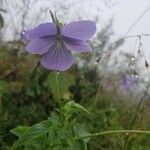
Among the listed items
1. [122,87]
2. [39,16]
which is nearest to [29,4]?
[39,16]

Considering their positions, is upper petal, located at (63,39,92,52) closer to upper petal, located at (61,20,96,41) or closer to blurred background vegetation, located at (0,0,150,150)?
upper petal, located at (61,20,96,41)

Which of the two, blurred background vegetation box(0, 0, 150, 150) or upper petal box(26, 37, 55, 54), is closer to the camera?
upper petal box(26, 37, 55, 54)

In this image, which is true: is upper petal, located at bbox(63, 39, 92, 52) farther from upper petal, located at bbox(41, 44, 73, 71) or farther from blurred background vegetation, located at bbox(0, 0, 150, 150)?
blurred background vegetation, located at bbox(0, 0, 150, 150)

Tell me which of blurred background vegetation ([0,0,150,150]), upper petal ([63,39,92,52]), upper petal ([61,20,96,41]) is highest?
upper petal ([61,20,96,41])

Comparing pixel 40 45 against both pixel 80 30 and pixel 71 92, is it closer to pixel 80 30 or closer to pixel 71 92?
pixel 80 30

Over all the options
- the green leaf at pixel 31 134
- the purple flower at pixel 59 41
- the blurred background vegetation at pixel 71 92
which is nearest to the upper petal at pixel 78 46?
the purple flower at pixel 59 41

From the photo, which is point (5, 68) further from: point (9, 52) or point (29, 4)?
point (29, 4)

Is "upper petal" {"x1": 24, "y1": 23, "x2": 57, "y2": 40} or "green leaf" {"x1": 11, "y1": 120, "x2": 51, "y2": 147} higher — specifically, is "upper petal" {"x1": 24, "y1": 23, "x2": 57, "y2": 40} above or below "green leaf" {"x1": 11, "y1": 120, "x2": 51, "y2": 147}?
above

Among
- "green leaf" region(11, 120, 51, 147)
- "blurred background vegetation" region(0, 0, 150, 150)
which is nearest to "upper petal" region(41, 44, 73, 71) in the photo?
"green leaf" region(11, 120, 51, 147)
